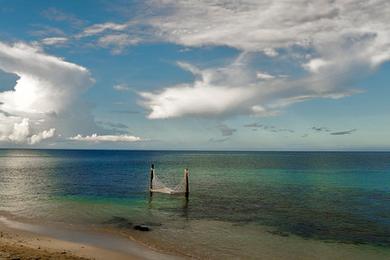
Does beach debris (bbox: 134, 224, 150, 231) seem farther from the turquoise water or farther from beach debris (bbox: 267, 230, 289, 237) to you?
beach debris (bbox: 267, 230, 289, 237)

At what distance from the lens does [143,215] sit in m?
40.3

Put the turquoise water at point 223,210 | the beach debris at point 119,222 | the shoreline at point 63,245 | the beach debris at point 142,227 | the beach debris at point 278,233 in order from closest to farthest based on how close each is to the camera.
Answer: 1. the shoreline at point 63,245
2. the beach debris at point 278,233
3. the beach debris at point 142,227
4. the turquoise water at point 223,210
5. the beach debris at point 119,222

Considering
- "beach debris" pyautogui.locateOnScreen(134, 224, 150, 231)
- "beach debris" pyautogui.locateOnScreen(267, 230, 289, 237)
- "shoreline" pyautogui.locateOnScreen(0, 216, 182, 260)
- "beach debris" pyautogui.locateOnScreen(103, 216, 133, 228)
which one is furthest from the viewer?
"beach debris" pyautogui.locateOnScreen(103, 216, 133, 228)

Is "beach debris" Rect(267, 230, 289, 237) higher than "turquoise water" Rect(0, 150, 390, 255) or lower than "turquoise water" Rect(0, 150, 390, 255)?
lower

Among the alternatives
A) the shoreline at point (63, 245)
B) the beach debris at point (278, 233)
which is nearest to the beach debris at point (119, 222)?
the shoreline at point (63, 245)

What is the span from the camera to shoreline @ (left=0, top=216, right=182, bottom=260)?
23.0 meters

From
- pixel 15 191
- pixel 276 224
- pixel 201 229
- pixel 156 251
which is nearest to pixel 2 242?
pixel 156 251

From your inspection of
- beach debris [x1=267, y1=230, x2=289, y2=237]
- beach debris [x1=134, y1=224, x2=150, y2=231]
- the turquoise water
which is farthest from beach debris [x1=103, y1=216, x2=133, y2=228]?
beach debris [x1=267, y1=230, x2=289, y2=237]

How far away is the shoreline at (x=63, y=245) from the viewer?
22953 mm

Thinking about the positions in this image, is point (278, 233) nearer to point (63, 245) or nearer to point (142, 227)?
point (142, 227)

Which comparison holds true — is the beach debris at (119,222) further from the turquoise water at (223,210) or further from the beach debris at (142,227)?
the beach debris at (142,227)

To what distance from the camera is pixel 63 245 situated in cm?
2670

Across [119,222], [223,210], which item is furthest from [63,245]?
[223,210]

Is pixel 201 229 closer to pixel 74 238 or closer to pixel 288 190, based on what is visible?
pixel 74 238
